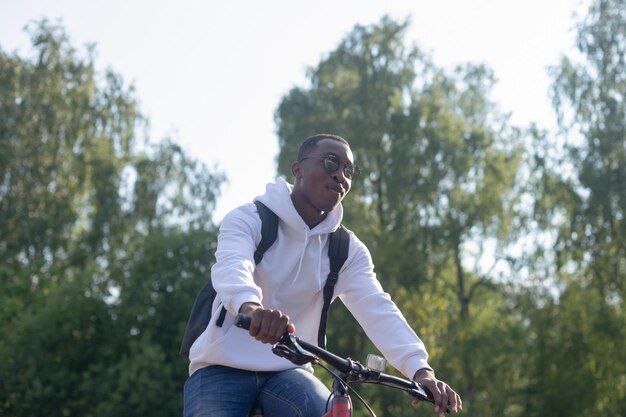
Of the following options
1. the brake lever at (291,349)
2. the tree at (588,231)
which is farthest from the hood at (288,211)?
the tree at (588,231)

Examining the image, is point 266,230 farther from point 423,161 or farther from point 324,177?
point 423,161

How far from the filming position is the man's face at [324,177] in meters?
5.05

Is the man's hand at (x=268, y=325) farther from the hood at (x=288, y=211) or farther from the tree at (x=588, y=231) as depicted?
the tree at (x=588, y=231)

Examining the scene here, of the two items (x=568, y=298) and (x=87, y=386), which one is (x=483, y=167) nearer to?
(x=568, y=298)

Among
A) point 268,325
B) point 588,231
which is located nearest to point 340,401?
point 268,325

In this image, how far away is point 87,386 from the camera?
29.7 m

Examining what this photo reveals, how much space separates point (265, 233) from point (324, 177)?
40 centimetres

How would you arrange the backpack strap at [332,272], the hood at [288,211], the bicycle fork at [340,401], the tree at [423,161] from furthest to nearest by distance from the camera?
the tree at [423,161]
the backpack strap at [332,272]
the hood at [288,211]
the bicycle fork at [340,401]

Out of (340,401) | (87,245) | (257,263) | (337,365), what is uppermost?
(87,245)

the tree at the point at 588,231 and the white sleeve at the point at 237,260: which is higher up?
the tree at the point at 588,231

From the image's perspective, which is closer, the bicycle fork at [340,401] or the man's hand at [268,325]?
the man's hand at [268,325]

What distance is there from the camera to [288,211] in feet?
16.4

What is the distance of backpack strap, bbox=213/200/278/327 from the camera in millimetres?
4840

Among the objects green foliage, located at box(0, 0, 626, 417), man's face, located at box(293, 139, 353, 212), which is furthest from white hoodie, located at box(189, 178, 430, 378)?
green foliage, located at box(0, 0, 626, 417)
